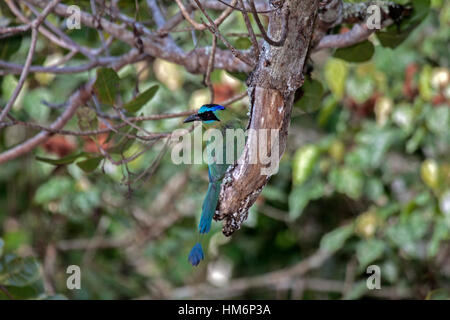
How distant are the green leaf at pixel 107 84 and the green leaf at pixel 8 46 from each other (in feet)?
2.54

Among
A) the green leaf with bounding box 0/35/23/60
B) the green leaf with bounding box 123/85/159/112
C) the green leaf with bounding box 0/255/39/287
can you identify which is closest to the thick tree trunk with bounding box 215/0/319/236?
the green leaf with bounding box 123/85/159/112

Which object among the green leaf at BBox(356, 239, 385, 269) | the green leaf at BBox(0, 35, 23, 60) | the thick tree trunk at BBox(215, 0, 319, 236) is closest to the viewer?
the thick tree trunk at BBox(215, 0, 319, 236)

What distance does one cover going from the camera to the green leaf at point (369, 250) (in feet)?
11.9

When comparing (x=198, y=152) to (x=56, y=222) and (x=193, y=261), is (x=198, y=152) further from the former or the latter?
(x=56, y=222)

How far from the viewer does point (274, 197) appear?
3.94m

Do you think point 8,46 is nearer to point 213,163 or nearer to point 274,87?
point 213,163

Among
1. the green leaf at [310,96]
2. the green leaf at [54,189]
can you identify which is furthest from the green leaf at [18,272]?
the green leaf at [310,96]

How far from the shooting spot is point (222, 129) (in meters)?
2.11

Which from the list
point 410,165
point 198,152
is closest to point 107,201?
point 198,152

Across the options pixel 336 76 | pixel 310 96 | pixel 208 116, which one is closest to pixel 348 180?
pixel 336 76

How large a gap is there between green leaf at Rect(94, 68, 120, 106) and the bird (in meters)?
0.34

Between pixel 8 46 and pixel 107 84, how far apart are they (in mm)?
864

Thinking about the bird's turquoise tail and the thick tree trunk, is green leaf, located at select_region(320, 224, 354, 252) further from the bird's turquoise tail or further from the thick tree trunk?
the thick tree trunk

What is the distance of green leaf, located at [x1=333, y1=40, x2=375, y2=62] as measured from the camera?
2443 mm
